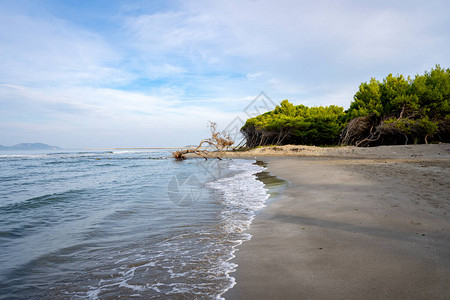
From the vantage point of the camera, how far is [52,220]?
18.1 ft

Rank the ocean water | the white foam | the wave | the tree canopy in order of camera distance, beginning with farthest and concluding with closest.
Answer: the tree canopy → the wave → the white foam → the ocean water

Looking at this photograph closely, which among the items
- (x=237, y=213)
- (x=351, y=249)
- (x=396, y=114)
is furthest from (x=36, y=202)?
(x=396, y=114)

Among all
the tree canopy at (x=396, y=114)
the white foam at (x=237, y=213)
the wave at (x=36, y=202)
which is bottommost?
the wave at (x=36, y=202)

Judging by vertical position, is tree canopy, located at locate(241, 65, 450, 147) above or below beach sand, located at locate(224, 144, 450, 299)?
above

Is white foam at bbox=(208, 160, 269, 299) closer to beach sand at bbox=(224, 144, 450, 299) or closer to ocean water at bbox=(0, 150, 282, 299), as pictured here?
ocean water at bbox=(0, 150, 282, 299)

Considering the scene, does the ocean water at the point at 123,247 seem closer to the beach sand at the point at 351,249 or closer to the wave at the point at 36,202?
the wave at the point at 36,202

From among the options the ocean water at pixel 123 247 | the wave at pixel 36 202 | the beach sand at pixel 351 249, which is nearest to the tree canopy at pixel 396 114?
the beach sand at pixel 351 249

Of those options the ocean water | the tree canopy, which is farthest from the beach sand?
the tree canopy

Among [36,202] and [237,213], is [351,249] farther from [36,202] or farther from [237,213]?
[36,202]

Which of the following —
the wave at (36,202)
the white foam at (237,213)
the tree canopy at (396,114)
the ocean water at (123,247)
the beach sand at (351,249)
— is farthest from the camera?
the tree canopy at (396,114)

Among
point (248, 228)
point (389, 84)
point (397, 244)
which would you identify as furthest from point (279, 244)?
point (389, 84)

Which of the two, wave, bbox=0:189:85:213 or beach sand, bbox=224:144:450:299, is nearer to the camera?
beach sand, bbox=224:144:450:299

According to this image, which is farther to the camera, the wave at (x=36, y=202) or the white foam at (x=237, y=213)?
the wave at (x=36, y=202)

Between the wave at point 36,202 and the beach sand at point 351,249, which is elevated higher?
the beach sand at point 351,249
